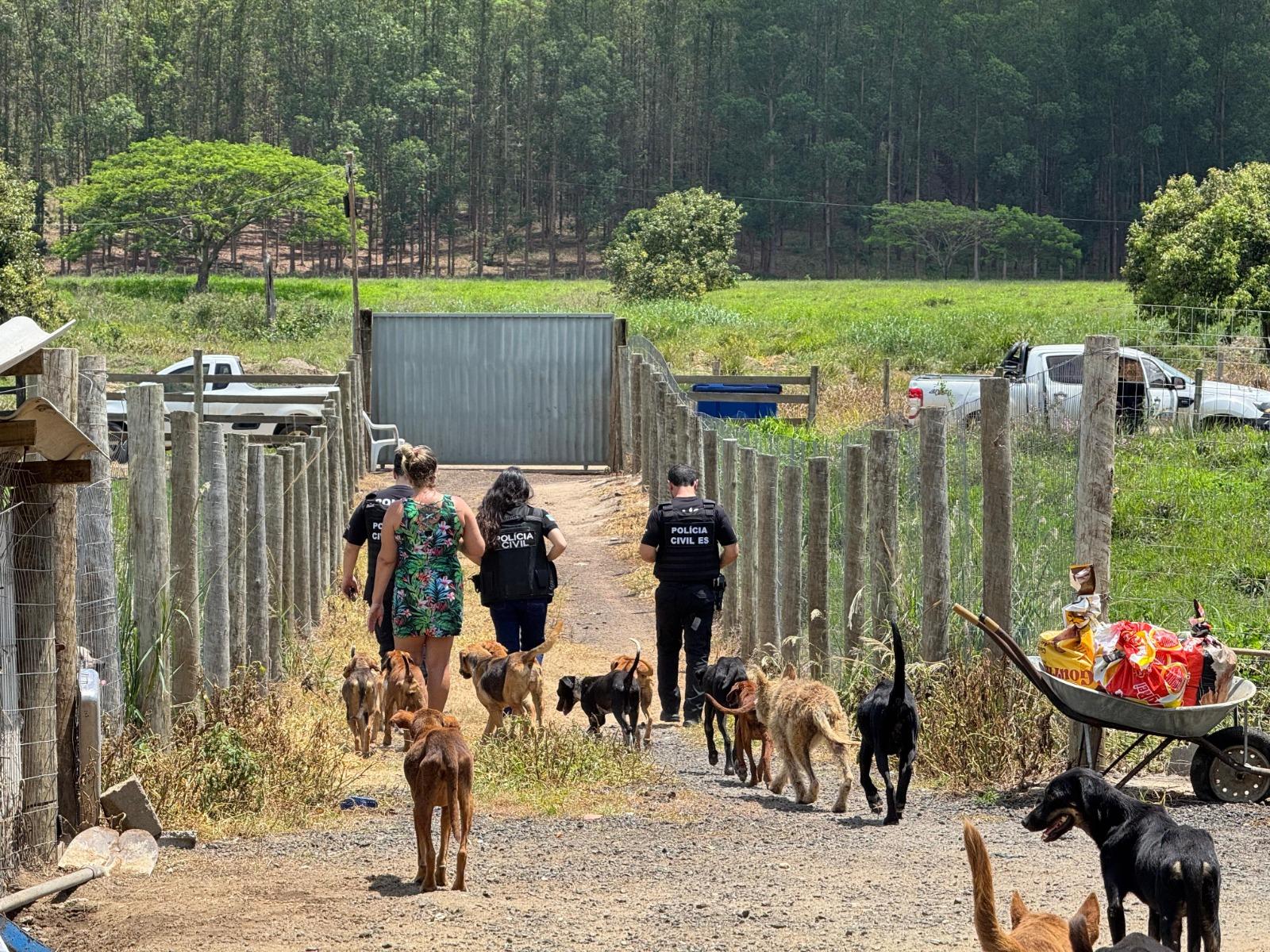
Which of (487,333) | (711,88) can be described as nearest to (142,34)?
(711,88)

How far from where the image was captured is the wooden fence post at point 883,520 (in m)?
9.53

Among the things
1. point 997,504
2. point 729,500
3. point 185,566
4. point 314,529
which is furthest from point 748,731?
point 314,529

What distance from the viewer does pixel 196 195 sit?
7019 cm

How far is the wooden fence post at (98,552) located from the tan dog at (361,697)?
1738 mm

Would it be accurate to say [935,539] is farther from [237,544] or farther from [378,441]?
[378,441]

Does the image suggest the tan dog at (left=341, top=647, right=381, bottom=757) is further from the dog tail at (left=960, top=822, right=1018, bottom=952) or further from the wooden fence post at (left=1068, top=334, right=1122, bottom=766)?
the dog tail at (left=960, top=822, right=1018, bottom=952)

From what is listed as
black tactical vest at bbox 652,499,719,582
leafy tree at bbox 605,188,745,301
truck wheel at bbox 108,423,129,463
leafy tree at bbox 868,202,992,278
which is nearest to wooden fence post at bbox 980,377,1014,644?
black tactical vest at bbox 652,499,719,582

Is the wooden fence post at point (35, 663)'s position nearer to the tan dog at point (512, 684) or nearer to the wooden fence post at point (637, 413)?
the tan dog at point (512, 684)

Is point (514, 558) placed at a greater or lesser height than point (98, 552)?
lesser

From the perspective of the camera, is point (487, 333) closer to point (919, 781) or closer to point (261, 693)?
point (261, 693)

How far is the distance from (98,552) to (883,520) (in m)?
4.57

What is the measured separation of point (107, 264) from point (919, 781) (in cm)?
9687

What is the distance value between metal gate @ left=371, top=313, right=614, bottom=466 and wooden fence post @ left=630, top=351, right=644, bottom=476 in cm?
191

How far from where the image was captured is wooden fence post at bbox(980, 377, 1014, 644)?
8414 mm
